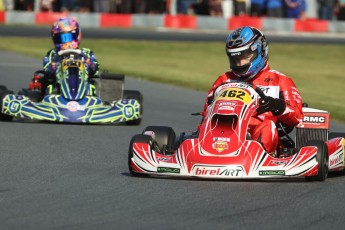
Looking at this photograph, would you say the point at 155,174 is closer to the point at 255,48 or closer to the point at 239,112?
the point at 239,112

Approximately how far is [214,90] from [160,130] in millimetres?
552

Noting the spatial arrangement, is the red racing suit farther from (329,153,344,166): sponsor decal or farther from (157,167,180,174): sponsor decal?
(157,167,180,174): sponsor decal

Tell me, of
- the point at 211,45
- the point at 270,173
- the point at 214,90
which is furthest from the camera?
the point at 211,45

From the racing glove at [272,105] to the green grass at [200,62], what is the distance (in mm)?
5712

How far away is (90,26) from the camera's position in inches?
1513

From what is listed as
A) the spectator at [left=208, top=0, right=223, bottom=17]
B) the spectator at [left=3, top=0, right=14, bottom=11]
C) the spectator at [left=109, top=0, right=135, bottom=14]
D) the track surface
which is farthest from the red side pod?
the track surface

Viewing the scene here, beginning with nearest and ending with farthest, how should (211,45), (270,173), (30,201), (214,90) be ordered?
(30,201) → (270,173) → (214,90) → (211,45)

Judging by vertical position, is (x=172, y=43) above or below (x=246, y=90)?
below

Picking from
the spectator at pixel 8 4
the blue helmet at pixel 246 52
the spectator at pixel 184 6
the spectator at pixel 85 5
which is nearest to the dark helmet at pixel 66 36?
the blue helmet at pixel 246 52

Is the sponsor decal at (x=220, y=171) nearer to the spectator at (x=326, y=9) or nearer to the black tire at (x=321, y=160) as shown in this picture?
the black tire at (x=321, y=160)

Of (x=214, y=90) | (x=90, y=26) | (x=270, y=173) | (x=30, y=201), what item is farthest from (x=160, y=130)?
(x=90, y=26)

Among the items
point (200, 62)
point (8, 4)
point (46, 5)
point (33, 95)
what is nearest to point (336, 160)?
point (33, 95)

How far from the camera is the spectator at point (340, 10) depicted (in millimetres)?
38559

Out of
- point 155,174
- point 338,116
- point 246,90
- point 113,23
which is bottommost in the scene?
point 113,23
